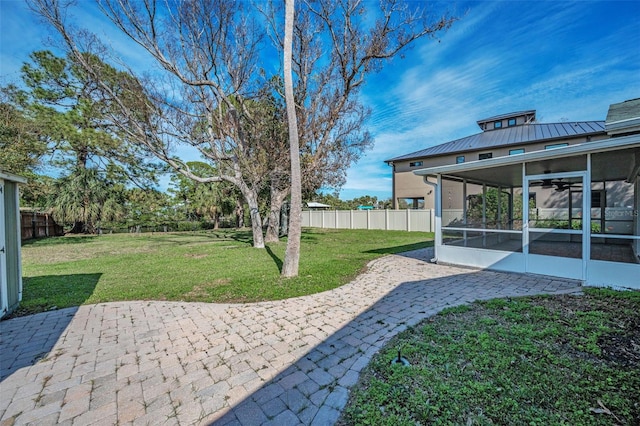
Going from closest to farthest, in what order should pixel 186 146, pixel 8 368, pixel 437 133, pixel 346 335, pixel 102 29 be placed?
pixel 8 368 < pixel 346 335 < pixel 102 29 < pixel 186 146 < pixel 437 133

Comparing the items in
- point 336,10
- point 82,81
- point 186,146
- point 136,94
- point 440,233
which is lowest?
point 440,233

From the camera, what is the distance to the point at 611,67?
966 cm

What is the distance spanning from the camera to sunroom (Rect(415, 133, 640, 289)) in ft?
15.7

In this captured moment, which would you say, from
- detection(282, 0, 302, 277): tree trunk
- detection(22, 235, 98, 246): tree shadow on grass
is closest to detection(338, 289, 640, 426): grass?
detection(282, 0, 302, 277): tree trunk

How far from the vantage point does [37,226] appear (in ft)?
49.5

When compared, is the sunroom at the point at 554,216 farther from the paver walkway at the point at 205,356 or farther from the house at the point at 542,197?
the paver walkway at the point at 205,356

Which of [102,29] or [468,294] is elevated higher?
[102,29]

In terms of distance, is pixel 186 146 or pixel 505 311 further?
pixel 186 146

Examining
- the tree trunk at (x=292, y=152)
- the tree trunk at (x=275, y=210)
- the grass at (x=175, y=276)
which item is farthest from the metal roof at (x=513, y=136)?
the tree trunk at (x=292, y=152)

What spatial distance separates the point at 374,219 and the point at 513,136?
10.2 meters

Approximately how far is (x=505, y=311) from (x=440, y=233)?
11.8ft

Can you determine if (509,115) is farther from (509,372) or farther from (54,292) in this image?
(54,292)

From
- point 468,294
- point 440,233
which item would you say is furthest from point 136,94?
point 468,294

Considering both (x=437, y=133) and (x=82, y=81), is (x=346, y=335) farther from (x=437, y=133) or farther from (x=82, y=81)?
(x=437, y=133)
